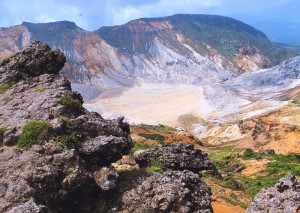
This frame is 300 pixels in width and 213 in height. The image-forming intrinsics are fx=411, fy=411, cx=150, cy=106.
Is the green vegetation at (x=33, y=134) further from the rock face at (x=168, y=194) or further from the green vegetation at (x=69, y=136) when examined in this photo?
the rock face at (x=168, y=194)

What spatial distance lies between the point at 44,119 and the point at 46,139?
1.92 meters

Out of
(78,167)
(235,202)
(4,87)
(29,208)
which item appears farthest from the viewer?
(4,87)

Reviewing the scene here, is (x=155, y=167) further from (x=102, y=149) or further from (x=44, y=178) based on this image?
(x=44, y=178)

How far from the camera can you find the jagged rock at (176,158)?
1838 centimetres

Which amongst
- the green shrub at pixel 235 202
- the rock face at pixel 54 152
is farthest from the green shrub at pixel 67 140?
the green shrub at pixel 235 202

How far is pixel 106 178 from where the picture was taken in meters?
15.1


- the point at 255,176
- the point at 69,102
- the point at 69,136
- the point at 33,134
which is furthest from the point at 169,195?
the point at 255,176

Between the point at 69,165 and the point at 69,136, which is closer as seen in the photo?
the point at 69,165

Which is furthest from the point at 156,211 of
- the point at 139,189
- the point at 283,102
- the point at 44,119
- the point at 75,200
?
the point at 283,102

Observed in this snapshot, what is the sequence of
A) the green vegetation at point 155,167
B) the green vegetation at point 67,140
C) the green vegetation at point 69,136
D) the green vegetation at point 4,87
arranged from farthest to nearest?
the green vegetation at point 4,87 → the green vegetation at point 155,167 → the green vegetation at point 69,136 → the green vegetation at point 67,140

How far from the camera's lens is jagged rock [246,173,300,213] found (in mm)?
12117

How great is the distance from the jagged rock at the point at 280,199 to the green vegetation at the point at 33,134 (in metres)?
8.03

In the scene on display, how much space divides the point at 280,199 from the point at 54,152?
7.83m

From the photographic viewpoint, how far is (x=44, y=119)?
57.1 ft
